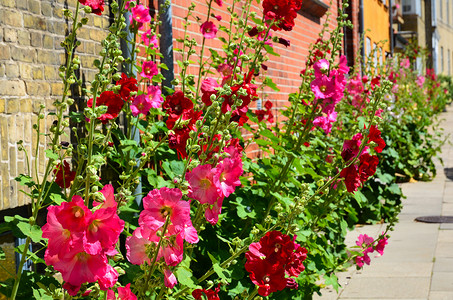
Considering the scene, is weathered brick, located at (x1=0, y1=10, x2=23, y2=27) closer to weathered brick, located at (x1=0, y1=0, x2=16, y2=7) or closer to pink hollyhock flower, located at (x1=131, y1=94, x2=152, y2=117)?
weathered brick, located at (x1=0, y1=0, x2=16, y2=7)

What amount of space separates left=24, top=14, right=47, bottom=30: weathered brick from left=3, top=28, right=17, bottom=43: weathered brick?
4.5 inches

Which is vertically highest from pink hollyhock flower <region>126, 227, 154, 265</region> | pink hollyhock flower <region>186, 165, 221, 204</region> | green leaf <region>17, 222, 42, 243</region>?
pink hollyhock flower <region>186, 165, 221, 204</region>

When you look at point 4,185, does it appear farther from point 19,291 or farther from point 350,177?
point 350,177

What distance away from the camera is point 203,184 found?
7.48 ft

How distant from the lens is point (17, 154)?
3506 millimetres

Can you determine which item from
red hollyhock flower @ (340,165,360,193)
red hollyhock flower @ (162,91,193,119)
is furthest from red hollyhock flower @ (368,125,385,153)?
red hollyhock flower @ (162,91,193,119)

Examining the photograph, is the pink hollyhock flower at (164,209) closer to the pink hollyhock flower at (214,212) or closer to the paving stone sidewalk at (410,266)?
the pink hollyhock flower at (214,212)

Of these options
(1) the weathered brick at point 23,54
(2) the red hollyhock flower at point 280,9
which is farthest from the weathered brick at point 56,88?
(2) the red hollyhock flower at point 280,9

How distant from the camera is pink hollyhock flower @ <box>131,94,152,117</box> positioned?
381 cm

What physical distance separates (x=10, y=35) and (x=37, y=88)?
323 millimetres

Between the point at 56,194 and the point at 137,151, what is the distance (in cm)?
88

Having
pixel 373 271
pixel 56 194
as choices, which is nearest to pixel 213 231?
pixel 56 194

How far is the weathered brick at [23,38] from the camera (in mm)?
3578

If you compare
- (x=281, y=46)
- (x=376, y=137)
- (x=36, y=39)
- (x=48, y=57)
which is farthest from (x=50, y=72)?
(x=281, y=46)
